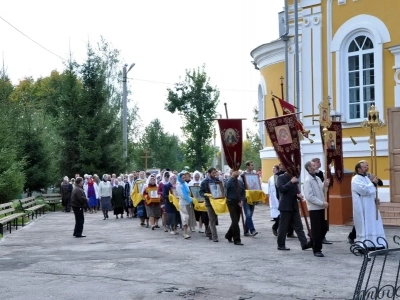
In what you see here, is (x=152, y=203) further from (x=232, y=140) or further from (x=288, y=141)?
(x=288, y=141)

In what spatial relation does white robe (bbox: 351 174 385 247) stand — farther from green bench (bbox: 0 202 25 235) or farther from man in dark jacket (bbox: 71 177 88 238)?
green bench (bbox: 0 202 25 235)

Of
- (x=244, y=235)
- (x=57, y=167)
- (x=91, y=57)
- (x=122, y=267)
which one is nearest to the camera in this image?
(x=122, y=267)

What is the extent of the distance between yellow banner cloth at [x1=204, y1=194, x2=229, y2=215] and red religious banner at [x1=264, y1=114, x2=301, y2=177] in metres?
2.28

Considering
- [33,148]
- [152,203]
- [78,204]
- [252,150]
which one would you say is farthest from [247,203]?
[252,150]

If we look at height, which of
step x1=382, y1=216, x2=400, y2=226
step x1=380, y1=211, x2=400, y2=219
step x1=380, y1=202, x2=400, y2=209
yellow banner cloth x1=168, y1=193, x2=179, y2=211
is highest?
yellow banner cloth x1=168, y1=193, x2=179, y2=211

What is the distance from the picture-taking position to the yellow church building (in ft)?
66.4

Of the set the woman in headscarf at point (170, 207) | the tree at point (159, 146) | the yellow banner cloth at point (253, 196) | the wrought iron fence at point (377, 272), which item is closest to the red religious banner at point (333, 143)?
the yellow banner cloth at point (253, 196)

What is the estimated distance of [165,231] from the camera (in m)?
19.3

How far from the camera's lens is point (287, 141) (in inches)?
561

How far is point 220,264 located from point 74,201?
690 centimetres

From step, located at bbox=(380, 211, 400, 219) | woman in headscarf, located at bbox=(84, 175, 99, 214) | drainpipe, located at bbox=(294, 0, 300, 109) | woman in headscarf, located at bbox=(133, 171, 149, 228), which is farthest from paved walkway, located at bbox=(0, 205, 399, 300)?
woman in headscarf, located at bbox=(84, 175, 99, 214)

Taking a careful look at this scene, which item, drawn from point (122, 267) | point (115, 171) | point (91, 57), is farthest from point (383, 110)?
point (91, 57)

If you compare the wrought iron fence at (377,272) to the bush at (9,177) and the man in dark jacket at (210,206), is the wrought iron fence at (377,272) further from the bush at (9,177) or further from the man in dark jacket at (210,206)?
the bush at (9,177)

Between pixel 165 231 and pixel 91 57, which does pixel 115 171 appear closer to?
pixel 91 57
